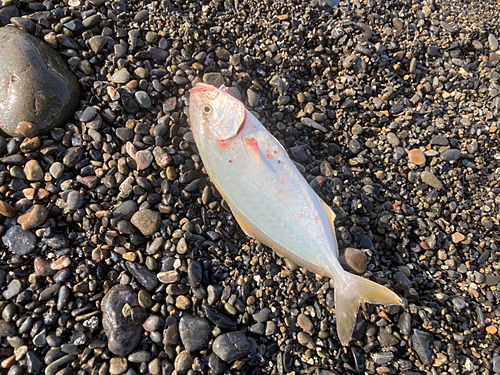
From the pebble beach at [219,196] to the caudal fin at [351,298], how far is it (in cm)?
23

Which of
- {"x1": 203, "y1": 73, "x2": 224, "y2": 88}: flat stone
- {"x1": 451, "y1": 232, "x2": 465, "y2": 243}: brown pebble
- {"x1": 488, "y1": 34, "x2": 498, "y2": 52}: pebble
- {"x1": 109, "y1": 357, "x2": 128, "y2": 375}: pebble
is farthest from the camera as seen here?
{"x1": 488, "y1": 34, "x2": 498, "y2": 52}: pebble

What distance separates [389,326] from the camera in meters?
2.85

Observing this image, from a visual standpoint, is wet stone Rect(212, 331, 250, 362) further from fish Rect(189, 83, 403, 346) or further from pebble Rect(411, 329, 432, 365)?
pebble Rect(411, 329, 432, 365)

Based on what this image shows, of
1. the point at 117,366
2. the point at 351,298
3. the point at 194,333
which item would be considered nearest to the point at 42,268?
the point at 117,366

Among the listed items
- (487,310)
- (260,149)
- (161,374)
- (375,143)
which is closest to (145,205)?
(260,149)

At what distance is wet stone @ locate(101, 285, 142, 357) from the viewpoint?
259 centimetres

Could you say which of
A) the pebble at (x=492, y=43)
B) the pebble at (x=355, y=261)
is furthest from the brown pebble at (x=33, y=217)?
the pebble at (x=492, y=43)

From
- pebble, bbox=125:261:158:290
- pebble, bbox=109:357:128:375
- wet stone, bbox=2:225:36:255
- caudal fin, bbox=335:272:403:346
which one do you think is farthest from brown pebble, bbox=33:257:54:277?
caudal fin, bbox=335:272:403:346

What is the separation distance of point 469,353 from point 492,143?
2538 mm

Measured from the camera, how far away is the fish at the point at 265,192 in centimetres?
271

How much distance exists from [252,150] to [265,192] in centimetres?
42

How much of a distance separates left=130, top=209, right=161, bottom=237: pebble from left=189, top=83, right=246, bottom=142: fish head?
36.8 inches

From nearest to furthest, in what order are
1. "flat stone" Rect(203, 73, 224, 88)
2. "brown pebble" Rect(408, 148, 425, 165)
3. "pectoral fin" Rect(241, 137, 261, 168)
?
"pectoral fin" Rect(241, 137, 261, 168)
"flat stone" Rect(203, 73, 224, 88)
"brown pebble" Rect(408, 148, 425, 165)

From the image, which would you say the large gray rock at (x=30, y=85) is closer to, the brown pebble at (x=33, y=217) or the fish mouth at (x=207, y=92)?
the brown pebble at (x=33, y=217)
